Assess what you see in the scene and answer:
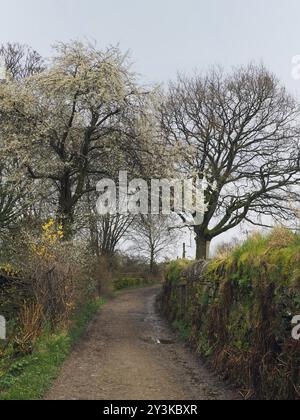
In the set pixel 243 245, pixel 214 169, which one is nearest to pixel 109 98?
pixel 243 245

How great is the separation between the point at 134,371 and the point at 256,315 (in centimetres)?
285

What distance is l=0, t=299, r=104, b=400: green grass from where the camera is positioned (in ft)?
21.4

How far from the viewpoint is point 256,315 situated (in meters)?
6.52

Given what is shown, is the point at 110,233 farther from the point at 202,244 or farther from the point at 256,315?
the point at 256,315

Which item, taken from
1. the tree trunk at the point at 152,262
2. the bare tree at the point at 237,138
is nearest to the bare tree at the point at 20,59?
the bare tree at the point at 237,138

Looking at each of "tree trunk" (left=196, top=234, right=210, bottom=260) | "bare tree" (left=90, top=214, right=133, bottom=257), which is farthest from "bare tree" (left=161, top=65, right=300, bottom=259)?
"bare tree" (left=90, top=214, right=133, bottom=257)

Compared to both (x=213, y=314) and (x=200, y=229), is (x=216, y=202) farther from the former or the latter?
(x=213, y=314)

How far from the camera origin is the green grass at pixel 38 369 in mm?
6534

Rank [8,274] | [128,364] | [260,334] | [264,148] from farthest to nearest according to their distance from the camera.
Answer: [264,148] → [8,274] → [128,364] → [260,334]

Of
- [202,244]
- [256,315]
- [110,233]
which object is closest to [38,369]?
[256,315]

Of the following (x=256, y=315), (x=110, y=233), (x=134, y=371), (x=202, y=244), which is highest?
(x=110, y=233)

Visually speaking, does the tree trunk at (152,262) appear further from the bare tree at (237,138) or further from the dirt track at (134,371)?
the dirt track at (134,371)

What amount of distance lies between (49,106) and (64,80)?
1.20 meters
